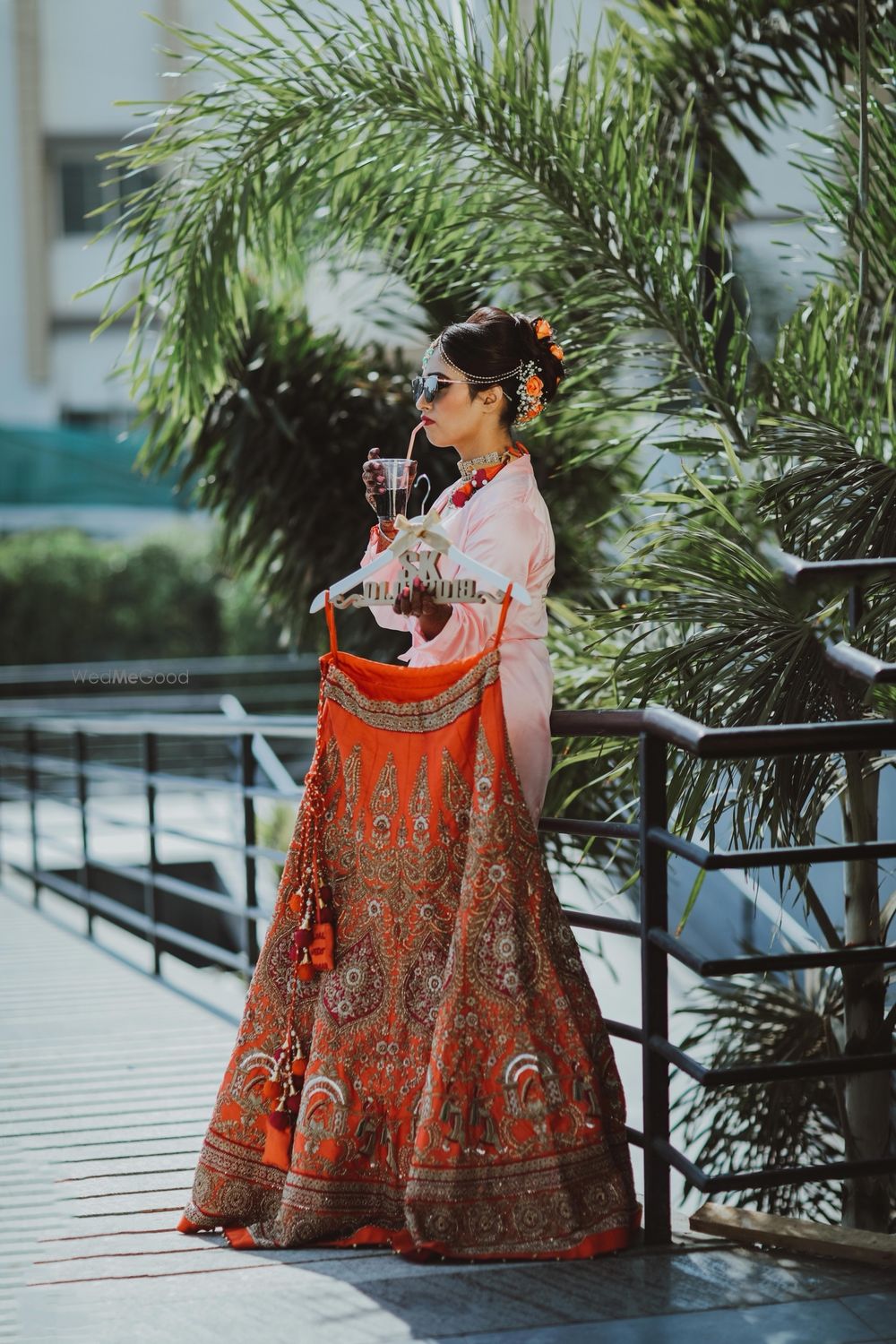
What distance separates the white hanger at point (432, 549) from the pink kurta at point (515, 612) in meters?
0.05

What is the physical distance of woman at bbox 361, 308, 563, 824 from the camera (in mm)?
2555

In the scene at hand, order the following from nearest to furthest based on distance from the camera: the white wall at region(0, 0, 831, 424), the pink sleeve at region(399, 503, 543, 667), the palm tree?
the pink sleeve at region(399, 503, 543, 667), the palm tree, the white wall at region(0, 0, 831, 424)

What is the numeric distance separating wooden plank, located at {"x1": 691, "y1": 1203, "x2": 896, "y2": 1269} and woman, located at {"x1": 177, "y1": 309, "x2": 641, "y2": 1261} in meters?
0.14

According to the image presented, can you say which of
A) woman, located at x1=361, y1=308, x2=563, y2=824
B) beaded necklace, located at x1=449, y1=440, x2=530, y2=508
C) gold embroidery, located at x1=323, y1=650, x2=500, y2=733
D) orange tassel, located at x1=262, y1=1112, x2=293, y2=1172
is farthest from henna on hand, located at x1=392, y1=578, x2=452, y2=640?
orange tassel, located at x1=262, y1=1112, x2=293, y2=1172

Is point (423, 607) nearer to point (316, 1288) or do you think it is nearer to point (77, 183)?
point (316, 1288)

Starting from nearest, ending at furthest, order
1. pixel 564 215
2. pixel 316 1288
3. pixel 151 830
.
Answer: pixel 316 1288 < pixel 564 215 < pixel 151 830

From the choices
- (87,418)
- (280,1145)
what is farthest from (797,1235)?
(87,418)

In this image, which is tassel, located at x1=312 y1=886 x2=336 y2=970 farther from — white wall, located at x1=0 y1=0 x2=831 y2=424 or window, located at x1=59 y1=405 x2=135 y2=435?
window, located at x1=59 y1=405 x2=135 y2=435

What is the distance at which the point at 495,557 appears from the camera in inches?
100

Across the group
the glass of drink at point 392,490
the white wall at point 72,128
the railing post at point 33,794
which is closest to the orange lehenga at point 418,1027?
the glass of drink at point 392,490

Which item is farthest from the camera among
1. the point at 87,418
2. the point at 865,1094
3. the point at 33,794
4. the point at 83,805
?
the point at 87,418

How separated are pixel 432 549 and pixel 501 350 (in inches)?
15.6

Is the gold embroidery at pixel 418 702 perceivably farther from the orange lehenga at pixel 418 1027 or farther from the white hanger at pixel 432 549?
the white hanger at pixel 432 549

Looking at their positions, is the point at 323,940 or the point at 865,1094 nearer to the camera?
the point at 323,940
